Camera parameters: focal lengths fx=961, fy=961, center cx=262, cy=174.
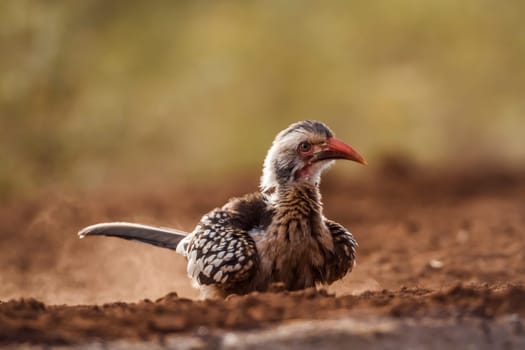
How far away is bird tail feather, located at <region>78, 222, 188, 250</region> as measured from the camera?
7.12m

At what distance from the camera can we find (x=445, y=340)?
4.46 m

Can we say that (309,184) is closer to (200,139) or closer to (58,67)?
(58,67)

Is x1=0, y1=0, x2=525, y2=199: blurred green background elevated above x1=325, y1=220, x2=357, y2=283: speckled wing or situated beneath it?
elevated above

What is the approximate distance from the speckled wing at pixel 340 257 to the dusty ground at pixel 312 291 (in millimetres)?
355

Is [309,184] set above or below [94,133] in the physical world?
below

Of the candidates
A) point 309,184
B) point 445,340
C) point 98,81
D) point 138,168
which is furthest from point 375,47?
point 445,340

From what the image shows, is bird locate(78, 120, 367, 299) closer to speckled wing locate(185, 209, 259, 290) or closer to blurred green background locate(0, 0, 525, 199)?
speckled wing locate(185, 209, 259, 290)

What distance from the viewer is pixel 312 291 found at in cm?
516

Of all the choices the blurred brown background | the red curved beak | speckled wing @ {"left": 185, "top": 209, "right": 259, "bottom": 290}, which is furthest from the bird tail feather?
the blurred brown background

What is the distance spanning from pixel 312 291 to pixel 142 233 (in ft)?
7.67

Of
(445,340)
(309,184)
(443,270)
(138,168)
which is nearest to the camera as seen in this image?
(445,340)

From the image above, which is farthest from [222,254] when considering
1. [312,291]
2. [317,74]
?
[317,74]

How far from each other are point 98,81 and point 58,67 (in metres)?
0.80

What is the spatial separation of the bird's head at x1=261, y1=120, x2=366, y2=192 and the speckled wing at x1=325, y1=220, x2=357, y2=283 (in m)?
0.40
